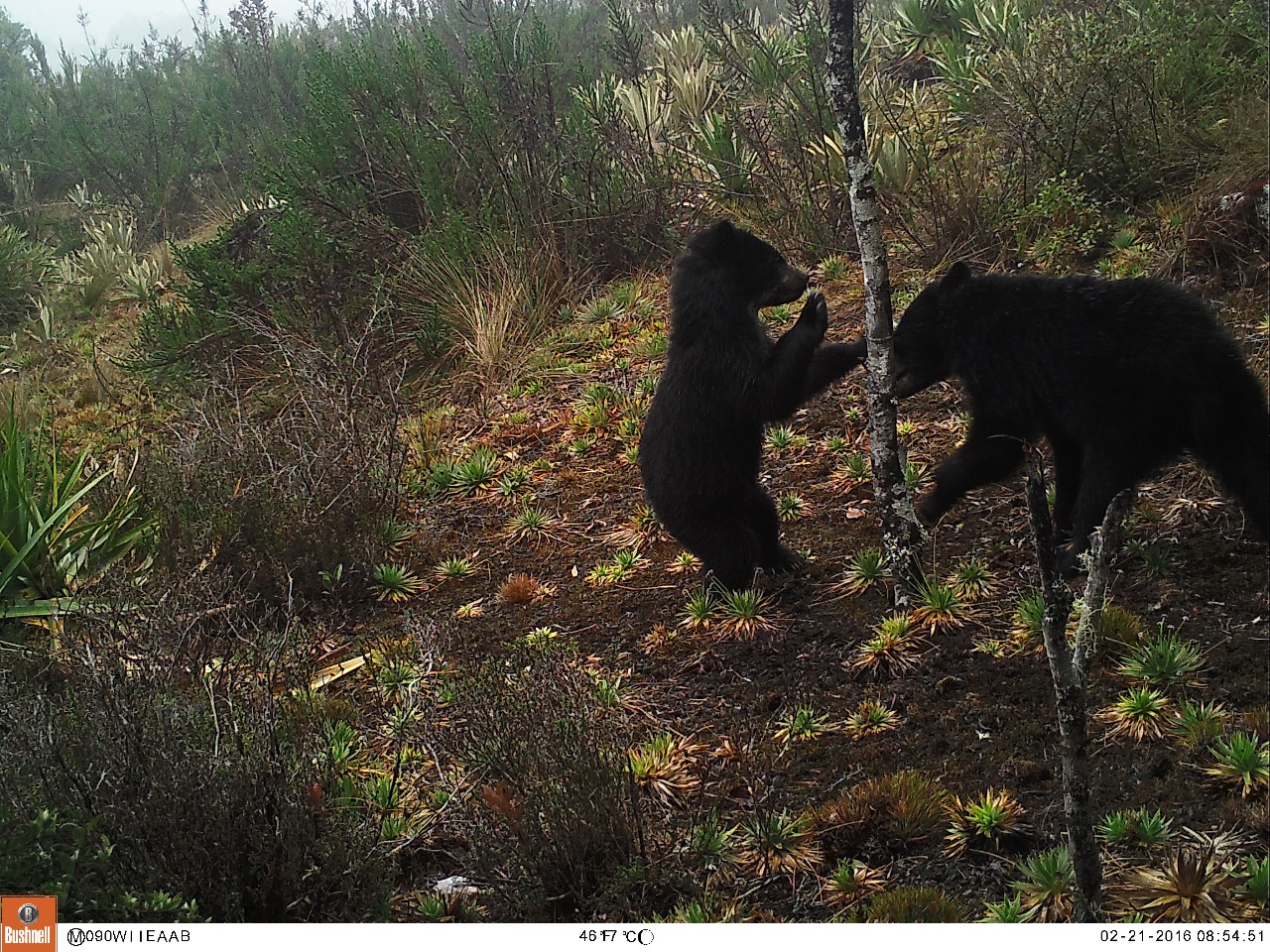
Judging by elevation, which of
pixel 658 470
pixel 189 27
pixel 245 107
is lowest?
pixel 658 470

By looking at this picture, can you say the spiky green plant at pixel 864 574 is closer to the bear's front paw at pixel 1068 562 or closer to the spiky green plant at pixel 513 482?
the bear's front paw at pixel 1068 562

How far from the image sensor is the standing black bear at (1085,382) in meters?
3.25

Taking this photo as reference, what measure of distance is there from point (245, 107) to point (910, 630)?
1473 centimetres

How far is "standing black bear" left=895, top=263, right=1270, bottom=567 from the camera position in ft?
10.7

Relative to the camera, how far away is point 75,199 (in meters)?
14.6

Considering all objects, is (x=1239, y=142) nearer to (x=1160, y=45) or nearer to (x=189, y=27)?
(x=1160, y=45)

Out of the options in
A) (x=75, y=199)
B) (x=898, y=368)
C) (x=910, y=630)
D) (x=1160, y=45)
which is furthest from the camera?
Answer: (x=75, y=199)

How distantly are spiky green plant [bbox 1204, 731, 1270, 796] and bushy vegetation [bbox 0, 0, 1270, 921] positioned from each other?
0.4 inches

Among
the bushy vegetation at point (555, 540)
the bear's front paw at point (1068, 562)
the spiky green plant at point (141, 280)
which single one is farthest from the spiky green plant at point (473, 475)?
the spiky green plant at point (141, 280)

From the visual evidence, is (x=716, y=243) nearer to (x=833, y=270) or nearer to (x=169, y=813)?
(x=169, y=813)

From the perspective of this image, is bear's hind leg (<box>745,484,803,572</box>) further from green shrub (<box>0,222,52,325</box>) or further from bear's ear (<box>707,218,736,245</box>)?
green shrub (<box>0,222,52,325</box>)

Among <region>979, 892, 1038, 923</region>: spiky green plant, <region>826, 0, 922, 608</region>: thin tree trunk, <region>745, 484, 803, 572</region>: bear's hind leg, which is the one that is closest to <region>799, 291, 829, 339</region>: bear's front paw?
<region>826, 0, 922, 608</region>: thin tree trunk

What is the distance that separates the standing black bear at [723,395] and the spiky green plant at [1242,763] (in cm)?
194

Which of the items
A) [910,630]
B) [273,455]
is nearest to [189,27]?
[273,455]
